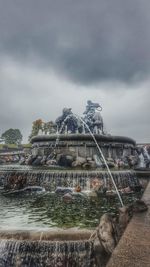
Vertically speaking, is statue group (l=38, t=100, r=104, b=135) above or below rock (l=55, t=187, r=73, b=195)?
above

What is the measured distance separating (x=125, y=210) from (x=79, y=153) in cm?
1534

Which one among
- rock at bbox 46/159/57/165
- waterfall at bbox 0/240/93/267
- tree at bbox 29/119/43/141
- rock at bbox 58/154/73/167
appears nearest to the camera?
waterfall at bbox 0/240/93/267

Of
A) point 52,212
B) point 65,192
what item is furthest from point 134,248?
point 65,192

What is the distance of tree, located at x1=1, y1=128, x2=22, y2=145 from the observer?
119 metres

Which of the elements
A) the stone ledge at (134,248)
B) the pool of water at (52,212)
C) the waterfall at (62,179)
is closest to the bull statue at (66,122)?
the waterfall at (62,179)

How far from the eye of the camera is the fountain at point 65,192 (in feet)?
16.4

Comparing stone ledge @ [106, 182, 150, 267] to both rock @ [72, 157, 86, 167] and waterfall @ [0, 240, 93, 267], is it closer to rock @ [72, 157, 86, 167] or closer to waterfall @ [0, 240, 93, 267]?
waterfall @ [0, 240, 93, 267]

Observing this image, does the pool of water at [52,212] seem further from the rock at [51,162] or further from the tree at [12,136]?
the tree at [12,136]

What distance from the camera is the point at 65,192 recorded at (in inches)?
508

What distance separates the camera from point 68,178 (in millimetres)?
13859

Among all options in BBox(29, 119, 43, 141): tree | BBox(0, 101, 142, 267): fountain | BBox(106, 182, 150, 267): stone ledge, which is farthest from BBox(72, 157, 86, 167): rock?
BBox(29, 119, 43, 141): tree

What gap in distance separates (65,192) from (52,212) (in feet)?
14.5

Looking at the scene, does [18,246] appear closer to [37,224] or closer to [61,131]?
[37,224]

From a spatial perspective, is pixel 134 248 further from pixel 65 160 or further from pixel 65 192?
pixel 65 160
